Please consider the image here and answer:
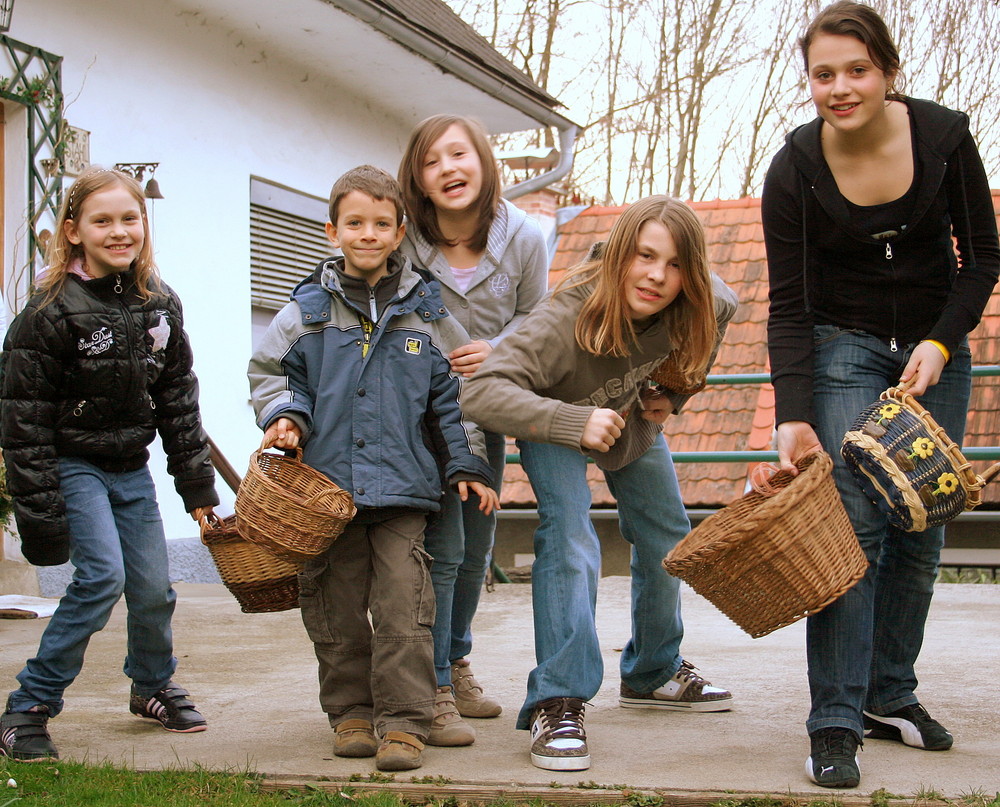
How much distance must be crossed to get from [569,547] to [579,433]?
0.37 metres

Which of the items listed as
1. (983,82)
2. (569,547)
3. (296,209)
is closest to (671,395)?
(569,547)

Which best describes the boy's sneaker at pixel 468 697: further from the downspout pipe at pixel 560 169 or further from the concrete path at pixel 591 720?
the downspout pipe at pixel 560 169

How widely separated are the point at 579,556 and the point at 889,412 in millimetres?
881

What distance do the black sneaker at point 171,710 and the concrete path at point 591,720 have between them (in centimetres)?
4

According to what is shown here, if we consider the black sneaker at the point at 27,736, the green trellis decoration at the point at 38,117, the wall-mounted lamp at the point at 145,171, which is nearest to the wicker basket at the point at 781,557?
the black sneaker at the point at 27,736

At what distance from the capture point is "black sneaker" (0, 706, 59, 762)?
3219mm

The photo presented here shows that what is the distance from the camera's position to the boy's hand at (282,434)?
318cm

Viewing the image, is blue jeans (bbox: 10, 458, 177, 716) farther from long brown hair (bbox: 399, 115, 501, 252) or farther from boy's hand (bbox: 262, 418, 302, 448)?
long brown hair (bbox: 399, 115, 501, 252)

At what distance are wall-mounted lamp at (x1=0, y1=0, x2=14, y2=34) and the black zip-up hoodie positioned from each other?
14.8 ft

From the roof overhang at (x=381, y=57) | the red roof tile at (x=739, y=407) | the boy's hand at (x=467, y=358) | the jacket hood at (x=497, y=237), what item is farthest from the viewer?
the red roof tile at (x=739, y=407)

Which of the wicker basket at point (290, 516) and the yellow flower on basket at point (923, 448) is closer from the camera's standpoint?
the yellow flower on basket at point (923, 448)

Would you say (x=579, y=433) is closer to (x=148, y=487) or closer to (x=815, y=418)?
(x=815, y=418)

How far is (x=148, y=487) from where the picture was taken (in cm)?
363

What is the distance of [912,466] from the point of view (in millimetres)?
2770
